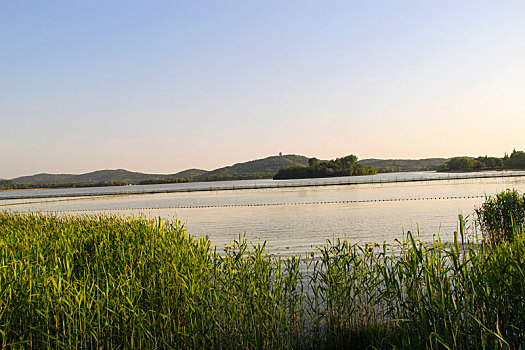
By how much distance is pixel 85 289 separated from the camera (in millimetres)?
6723

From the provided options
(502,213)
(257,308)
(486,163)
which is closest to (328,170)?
(486,163)

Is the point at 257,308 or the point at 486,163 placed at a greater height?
the point at 486,163

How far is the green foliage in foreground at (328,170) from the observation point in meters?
161

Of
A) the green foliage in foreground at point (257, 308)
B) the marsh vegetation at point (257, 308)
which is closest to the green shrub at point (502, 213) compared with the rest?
the green foliage in foreground at point (257, 308)

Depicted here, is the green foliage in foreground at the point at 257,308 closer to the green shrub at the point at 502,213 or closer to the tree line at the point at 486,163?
the green shrub at the point at 502,213

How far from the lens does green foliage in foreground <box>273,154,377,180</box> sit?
6339 inches

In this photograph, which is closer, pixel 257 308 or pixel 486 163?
pixel 257 308

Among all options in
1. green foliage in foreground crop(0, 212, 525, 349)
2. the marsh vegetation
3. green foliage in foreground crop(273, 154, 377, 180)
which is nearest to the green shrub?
green foliage in foreground crop(0, 212, 525, 349)

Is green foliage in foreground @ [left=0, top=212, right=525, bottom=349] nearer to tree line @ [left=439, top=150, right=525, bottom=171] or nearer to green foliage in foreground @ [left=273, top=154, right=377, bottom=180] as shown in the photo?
green foliage in foreground @ [left=273, top=154, right=377, bottom=180]

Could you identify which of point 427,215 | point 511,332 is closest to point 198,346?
point 511,332

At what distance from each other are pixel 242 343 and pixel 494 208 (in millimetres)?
11723

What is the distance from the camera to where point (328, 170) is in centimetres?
16475

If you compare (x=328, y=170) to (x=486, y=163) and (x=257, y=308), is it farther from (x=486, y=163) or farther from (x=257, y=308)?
(x=257, y=308)

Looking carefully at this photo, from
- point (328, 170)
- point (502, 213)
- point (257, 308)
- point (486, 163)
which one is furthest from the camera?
point (328, 170)
